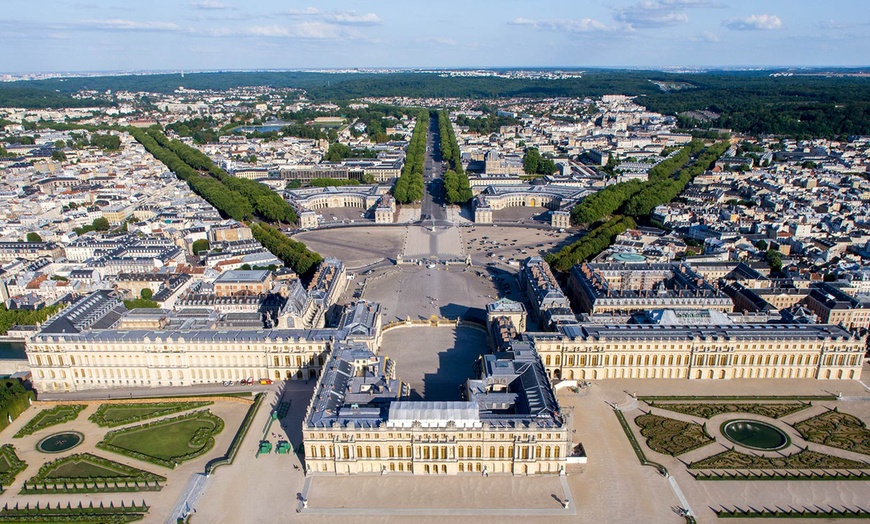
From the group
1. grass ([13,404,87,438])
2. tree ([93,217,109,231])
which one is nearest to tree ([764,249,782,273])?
grass ([13,404,87,438])

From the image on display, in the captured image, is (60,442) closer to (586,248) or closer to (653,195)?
(586,248)

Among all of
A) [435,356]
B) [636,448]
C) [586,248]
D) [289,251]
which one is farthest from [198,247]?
[636,448]

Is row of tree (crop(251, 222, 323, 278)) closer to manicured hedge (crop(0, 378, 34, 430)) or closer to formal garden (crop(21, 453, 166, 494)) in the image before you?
manicured hedge (crop(0, 378, 34, 430))

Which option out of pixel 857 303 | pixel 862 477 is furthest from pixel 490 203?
pixel 862 477

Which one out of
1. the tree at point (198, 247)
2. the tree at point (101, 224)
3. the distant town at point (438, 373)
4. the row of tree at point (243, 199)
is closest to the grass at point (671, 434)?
the distant town at point (438, 373)

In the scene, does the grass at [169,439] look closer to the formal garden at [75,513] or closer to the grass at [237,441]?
the grass at [237,441]

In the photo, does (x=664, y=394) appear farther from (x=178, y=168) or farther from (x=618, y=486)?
(x=178, y=168)
